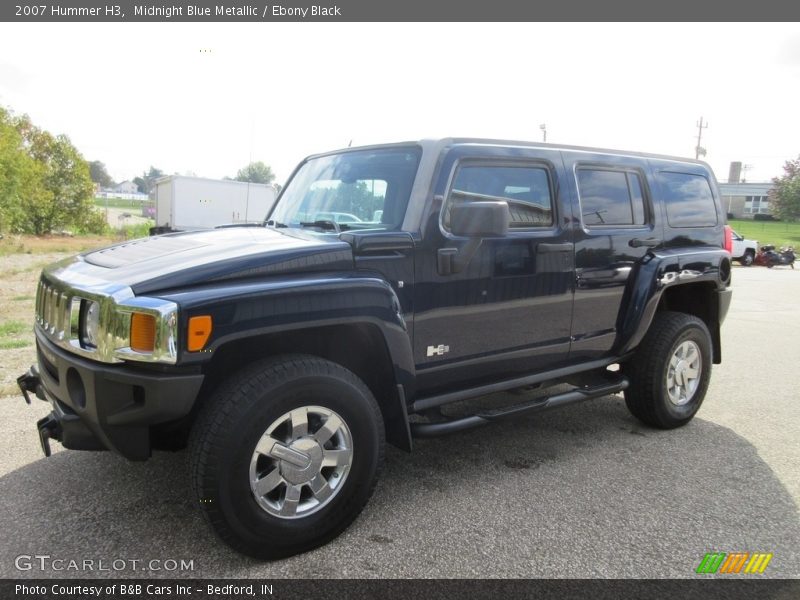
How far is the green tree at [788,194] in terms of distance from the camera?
5519cm

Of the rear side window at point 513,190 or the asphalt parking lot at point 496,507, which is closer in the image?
the asphalt parking lot at point 496,507

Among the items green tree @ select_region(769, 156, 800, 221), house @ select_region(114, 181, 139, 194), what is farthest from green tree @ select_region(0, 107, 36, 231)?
house @ select_region(114, 181, 139, 194)

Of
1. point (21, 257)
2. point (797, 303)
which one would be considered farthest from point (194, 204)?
point (797, 303)

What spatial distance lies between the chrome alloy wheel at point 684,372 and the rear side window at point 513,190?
168 centimetres

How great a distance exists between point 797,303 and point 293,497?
42.3 ft

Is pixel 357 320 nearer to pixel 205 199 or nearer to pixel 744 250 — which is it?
pixel 205 199

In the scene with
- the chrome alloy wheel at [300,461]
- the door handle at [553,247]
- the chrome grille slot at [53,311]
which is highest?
the door handle at [553,247]

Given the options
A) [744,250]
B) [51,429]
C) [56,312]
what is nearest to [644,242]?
[56,312]

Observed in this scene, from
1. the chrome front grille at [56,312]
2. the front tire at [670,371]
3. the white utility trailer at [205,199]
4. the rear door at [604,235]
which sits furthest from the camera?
the white utility trailer at [205,199]

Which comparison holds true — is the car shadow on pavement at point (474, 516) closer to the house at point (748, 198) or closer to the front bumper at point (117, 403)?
the front bumper at point (117, 403)

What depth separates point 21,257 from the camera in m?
17.4

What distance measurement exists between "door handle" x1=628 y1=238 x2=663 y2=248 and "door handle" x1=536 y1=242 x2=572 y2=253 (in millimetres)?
655

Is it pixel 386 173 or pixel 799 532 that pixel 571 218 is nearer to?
pixel 386 173

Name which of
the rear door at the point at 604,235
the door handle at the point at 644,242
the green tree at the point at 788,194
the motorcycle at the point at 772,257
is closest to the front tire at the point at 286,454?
the rear door at the point at 604,235
